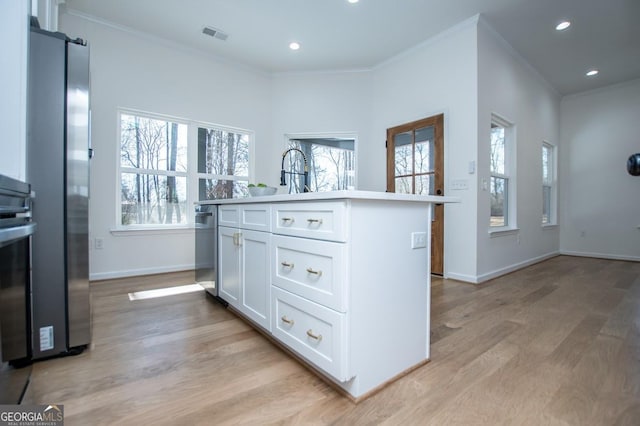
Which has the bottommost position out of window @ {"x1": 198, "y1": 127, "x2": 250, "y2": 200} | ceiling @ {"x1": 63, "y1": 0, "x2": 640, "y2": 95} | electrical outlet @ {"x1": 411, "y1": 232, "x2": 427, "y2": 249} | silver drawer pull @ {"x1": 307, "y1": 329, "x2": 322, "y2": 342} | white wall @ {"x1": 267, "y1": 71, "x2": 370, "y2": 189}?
silver drawer pull @ {"x1": 307, "y1": 329, "x2": 322, "y2": 342}

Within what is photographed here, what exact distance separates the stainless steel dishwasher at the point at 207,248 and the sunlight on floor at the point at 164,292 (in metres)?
0.20

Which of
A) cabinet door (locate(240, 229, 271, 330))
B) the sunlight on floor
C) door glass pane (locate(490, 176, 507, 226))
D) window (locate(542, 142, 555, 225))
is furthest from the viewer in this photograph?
window (locate(542, 142, 555, 225))

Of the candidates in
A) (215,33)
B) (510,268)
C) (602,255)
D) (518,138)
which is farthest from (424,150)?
(602,255)

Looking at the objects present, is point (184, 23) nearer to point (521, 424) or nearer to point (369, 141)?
point (369, 141)

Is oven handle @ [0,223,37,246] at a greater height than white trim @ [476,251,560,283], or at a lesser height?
greater

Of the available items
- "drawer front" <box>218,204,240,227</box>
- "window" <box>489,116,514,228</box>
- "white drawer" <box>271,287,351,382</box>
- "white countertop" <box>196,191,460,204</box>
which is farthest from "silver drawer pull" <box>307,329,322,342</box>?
"window" <box>489,116,514,228</box>

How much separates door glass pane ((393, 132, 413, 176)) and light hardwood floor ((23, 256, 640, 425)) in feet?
7.01

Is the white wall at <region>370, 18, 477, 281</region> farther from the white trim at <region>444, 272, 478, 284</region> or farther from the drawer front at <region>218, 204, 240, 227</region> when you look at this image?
the drawer front at <region>218, 204, 240, 227</region>

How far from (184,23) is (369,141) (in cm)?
279

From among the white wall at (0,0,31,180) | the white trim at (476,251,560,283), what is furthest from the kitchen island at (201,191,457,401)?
the white trim at (476,251,560,283)

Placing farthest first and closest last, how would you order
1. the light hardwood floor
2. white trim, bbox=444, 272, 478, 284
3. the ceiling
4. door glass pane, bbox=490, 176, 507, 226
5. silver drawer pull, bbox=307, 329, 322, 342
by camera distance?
1. door glass pane, bbox=490, 176, 507, 226
2. white trim, bbox=444, 272, 478, 284
3. the ceiling
4. silver drawer pull, bbox=307, 329, 322, 342
5. the light hardwood floor

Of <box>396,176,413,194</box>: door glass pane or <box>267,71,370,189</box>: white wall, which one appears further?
<box>267,71,370,189</box>: white wall

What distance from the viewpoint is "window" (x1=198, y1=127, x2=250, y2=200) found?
3.94 m

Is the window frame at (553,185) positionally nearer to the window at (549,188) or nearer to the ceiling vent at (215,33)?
the window at (549,188)
